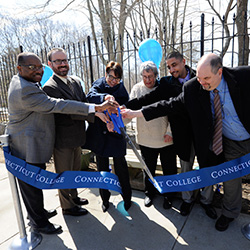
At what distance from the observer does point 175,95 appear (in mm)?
2561

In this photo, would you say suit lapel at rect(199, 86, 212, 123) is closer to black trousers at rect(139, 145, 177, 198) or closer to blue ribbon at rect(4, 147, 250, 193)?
blue ribbon at rect(4, 147, 250, 193)

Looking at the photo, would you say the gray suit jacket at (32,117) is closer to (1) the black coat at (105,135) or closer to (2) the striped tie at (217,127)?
(1) the black coat at (105,135)

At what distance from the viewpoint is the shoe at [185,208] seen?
270 cm

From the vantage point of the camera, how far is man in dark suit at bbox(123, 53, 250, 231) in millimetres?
1997

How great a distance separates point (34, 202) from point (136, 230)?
121 centimetres

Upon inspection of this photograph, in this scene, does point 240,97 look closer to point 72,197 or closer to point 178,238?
point 178,238

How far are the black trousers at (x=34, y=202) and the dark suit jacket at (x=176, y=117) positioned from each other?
5.14 ft

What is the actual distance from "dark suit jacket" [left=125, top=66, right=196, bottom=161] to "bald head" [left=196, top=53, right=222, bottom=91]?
0.56 m

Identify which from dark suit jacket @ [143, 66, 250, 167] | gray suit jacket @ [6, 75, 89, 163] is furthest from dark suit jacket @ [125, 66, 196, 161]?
gray suit jacket @ [6, 75, 89, 163]

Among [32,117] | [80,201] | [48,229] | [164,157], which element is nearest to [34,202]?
[48,229]

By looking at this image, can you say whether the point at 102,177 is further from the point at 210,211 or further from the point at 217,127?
the point at 210,211

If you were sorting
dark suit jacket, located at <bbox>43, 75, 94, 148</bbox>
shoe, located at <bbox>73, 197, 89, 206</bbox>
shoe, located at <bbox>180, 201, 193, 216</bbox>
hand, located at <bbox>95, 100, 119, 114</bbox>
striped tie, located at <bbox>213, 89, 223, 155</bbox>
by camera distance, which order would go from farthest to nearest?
shoe, located at <bbox>73, 197, 89, 206</bbox> → shoe, located at <bbox>180, 201, 193, 216</bbox> → dark suit jacket, located at <bbox>43, 75, 94, 148</bbox> → hand, located at <bbox>95, 100, 119, 114</bbox> → striped tie, located at <bbox>213, 89, 223, 155</bbox>

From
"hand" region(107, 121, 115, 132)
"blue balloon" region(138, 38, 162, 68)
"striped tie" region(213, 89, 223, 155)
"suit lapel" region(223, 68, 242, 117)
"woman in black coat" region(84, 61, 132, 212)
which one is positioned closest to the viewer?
"suit lapel" region(223, 68, 242, 117)

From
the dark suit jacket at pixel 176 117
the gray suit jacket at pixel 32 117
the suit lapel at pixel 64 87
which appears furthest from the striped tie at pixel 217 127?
the suit lapel at pixel 64 87
